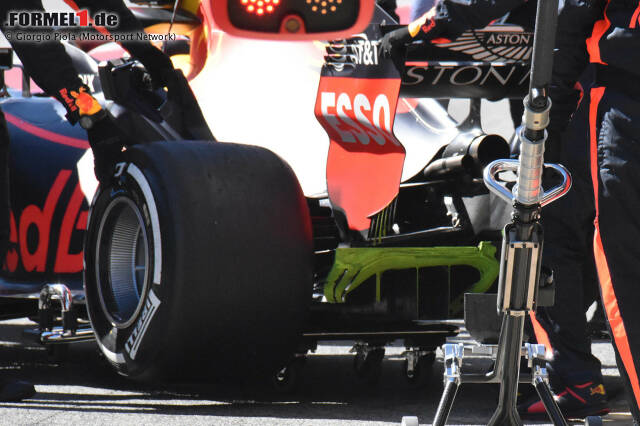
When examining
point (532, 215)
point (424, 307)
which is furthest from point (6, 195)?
point (532, 215)

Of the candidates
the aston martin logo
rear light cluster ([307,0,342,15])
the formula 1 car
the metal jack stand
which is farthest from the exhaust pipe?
the metal jack stand

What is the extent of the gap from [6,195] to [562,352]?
2.11 m

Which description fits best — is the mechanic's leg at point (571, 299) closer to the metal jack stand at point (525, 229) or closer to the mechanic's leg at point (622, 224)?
the mechanic's leg at point (622, 224)

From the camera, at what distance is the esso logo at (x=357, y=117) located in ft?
12.5

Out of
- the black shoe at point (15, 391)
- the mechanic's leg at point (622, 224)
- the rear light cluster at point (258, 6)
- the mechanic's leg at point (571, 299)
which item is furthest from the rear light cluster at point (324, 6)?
the black shoe at point (15, 391)

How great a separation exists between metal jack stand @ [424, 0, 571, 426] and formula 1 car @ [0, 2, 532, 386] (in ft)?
4.67

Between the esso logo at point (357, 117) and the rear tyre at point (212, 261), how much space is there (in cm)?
26

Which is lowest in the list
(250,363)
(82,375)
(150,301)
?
(82,375)

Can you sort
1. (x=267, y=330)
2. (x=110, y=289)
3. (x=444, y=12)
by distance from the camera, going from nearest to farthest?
(x=444, y=12), (x=267, y=330), (x=110, y=289)

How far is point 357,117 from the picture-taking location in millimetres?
3865

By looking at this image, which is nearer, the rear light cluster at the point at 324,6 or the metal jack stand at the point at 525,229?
the metal jack stand at the point at 525,229

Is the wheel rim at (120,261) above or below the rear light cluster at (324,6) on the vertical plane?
below

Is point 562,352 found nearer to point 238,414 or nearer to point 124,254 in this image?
point 238,414

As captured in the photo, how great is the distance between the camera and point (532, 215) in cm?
220
